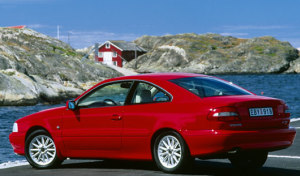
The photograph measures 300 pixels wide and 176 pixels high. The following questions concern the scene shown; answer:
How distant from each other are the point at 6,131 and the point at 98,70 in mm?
38162

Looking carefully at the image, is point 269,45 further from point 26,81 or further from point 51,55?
point 26,81

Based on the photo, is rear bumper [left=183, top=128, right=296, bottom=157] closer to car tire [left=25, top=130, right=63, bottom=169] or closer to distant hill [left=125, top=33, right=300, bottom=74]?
car tire [left=25, top=130, right=63, bottom=169]

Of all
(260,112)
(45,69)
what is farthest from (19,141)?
(45,69)

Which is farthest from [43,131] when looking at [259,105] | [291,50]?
[291,50]

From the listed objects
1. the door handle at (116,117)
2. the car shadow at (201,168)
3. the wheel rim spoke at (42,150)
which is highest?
the door handle at (116,117)

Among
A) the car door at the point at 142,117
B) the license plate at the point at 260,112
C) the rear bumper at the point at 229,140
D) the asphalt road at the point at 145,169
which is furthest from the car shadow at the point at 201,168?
the license plate at the point at 260,112

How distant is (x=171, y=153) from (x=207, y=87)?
106 cm

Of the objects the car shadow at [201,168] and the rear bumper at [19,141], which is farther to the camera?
the rear bumper at [19,141]

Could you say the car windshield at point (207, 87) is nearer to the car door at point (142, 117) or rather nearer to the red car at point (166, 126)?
the red car at point (166, 126)

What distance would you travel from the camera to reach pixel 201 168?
27.9 feet

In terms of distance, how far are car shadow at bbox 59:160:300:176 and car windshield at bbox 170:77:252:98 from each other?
1059 millimetres

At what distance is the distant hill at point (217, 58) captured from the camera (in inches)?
5714

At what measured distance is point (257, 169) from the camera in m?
8.42

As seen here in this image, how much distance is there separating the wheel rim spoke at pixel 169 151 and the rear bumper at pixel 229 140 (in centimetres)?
24
